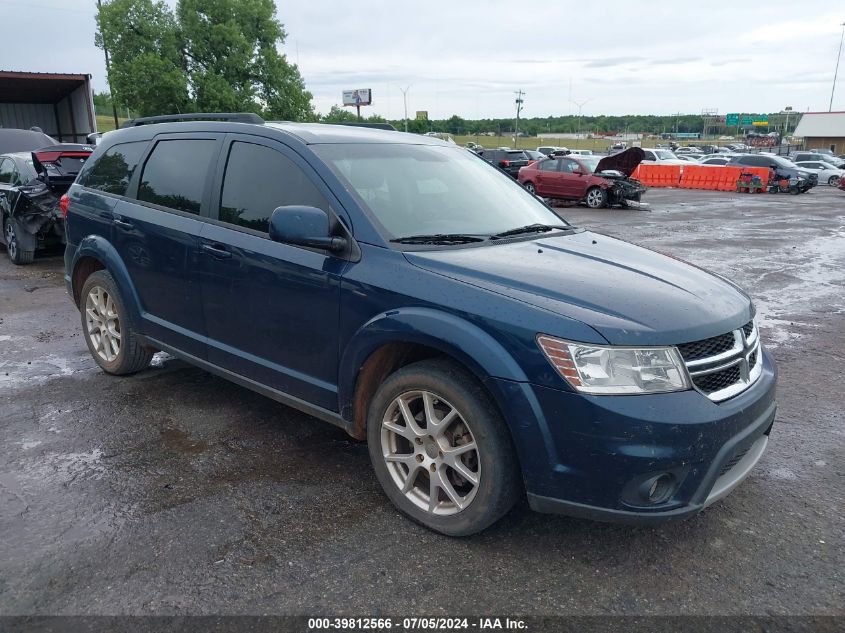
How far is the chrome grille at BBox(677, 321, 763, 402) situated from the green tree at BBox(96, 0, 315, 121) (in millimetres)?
50989

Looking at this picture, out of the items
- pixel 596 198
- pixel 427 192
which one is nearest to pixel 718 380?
pixel 427 192

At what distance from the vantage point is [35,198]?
936cm

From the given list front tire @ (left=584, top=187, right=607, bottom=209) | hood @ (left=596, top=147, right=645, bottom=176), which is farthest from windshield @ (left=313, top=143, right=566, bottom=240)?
front tire @ (left=584, top=187, right=607, bottom=209)

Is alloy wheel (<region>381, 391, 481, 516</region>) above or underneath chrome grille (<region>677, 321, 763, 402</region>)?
underneath

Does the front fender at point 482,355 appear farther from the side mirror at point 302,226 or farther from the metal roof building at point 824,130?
the metal roof building at point 824,130

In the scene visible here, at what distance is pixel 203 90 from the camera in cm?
5059

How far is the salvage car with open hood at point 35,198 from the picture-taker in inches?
371

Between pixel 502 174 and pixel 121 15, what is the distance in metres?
53.8

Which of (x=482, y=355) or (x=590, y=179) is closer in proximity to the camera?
(x=482, y=355)

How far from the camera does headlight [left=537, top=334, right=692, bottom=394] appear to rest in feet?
8.46

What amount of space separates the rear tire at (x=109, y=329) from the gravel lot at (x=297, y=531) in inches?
6.2

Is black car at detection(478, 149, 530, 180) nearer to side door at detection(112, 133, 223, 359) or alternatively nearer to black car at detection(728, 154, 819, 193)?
black car at detection(728, 154, 819, 193)

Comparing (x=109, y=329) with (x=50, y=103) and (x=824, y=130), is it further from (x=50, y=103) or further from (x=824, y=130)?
(x=824, y=130)

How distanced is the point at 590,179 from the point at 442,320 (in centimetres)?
1906
